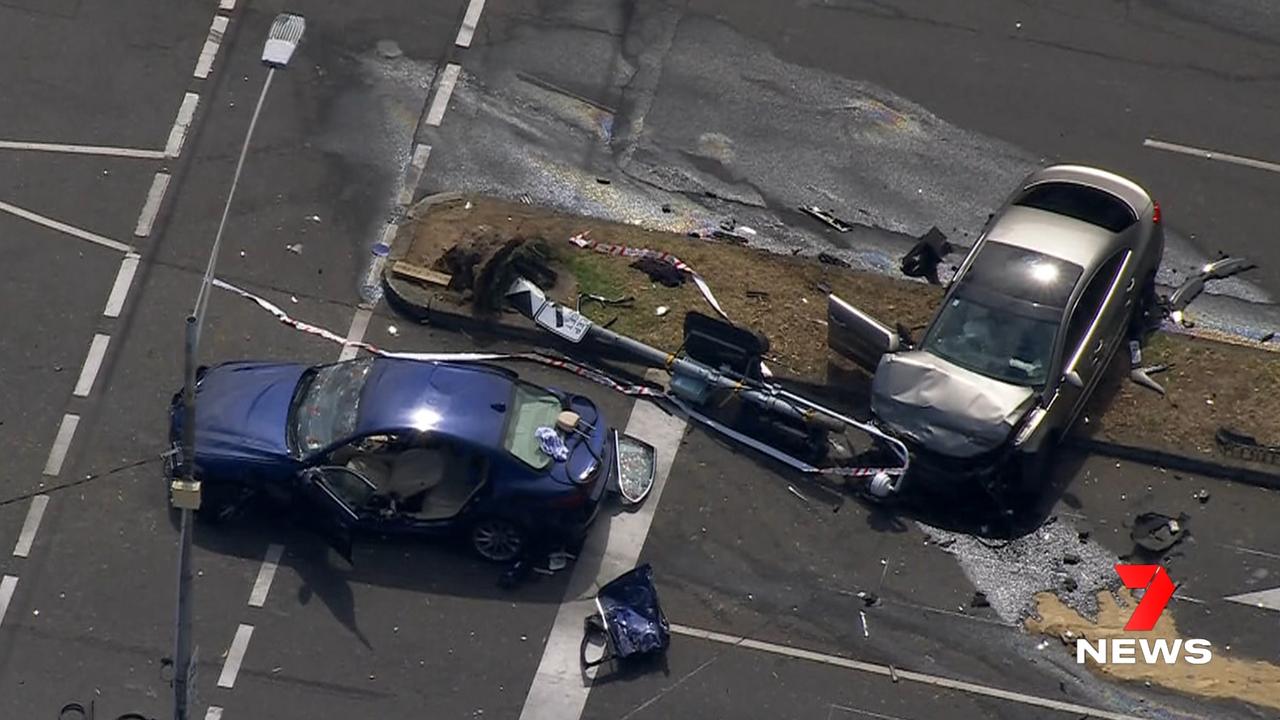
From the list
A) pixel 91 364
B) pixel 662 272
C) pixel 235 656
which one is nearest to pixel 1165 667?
pixel 662 272

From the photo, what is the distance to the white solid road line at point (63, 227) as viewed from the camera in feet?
63.3

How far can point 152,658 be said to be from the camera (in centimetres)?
1627

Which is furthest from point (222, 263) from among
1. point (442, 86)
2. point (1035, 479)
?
point (1035, 479)

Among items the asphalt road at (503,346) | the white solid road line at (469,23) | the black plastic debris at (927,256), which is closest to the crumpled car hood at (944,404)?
the asphalt road at (503,346)

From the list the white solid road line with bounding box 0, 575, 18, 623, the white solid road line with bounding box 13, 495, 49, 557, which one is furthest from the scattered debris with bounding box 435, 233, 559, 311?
the white solid road line with bounding box 0, 575, 18, 623

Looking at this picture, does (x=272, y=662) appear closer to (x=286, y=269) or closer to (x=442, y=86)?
(x=286, y=269)

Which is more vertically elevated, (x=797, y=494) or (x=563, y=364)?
(x=797, y=494)

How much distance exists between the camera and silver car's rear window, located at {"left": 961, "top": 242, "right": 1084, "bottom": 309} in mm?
17828

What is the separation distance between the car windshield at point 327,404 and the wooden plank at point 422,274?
1.63 m

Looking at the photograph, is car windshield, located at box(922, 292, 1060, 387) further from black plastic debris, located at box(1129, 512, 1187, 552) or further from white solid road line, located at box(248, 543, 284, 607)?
white solid road line, located at box(248, 543, 284, 607)

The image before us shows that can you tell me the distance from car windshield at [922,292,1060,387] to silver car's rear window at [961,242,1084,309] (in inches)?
4.4

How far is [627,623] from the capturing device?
16.4 m

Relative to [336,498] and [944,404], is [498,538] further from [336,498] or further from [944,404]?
[944,404]

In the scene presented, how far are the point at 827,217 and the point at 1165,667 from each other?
631 cm
